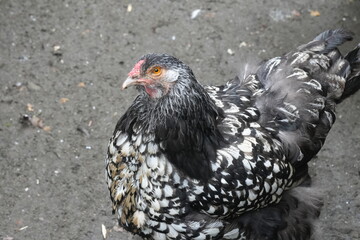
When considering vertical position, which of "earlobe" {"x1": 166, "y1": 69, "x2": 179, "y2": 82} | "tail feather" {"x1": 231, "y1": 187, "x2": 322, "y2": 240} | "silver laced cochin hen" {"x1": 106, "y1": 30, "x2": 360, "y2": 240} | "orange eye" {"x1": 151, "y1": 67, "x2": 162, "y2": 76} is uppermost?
"orange eye" {"x1": 151, "y1": 67, "x2": 162, "y2": 76}

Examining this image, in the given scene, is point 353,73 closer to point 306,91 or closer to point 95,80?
point 306,91

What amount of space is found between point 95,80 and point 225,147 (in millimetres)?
2078

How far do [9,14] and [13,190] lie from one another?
1.89 meters

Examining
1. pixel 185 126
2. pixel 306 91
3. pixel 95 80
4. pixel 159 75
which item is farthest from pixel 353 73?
pixel 95 80

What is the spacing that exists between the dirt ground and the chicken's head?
112cm

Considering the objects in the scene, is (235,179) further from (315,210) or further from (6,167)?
(6,167)

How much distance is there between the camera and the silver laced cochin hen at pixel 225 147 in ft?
9.71

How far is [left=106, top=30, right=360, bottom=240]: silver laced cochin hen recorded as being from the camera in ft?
9.71

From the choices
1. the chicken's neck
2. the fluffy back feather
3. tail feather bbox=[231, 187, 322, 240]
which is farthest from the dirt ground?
the chicken's neck

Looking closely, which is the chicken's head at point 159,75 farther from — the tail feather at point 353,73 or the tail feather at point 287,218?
the tail feather at point 353,73

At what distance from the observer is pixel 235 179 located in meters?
3.11

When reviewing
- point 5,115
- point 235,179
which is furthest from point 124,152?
point 5,115

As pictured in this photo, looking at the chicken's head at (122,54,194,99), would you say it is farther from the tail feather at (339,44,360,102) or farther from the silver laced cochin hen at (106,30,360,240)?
the tail feather at (339,44,360,102)

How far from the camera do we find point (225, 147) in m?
3.13
